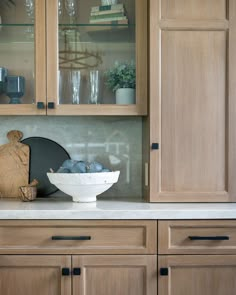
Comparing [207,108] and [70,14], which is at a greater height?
[70,14]

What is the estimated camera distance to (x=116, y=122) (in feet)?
8.23

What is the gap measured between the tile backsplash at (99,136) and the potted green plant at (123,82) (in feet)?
1.04

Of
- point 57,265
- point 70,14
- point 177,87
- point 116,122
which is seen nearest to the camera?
point 57,265

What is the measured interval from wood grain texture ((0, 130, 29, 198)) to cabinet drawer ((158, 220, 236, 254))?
93 centimetres

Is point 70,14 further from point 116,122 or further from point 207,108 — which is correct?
point 207,108

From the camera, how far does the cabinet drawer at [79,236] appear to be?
190 centimetres

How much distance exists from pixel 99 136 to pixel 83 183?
1.64 feet

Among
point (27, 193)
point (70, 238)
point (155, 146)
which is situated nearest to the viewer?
point (70, 238)

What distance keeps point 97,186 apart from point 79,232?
0.93 feet

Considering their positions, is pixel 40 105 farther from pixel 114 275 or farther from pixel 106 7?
pixel 114 275

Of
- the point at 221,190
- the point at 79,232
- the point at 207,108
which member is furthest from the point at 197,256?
the point at 207,108

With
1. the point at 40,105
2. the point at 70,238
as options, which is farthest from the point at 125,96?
the point at 70,238

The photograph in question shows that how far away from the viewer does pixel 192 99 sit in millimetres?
2074

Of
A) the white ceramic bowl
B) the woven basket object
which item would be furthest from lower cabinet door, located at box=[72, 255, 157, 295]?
the woven basket object
